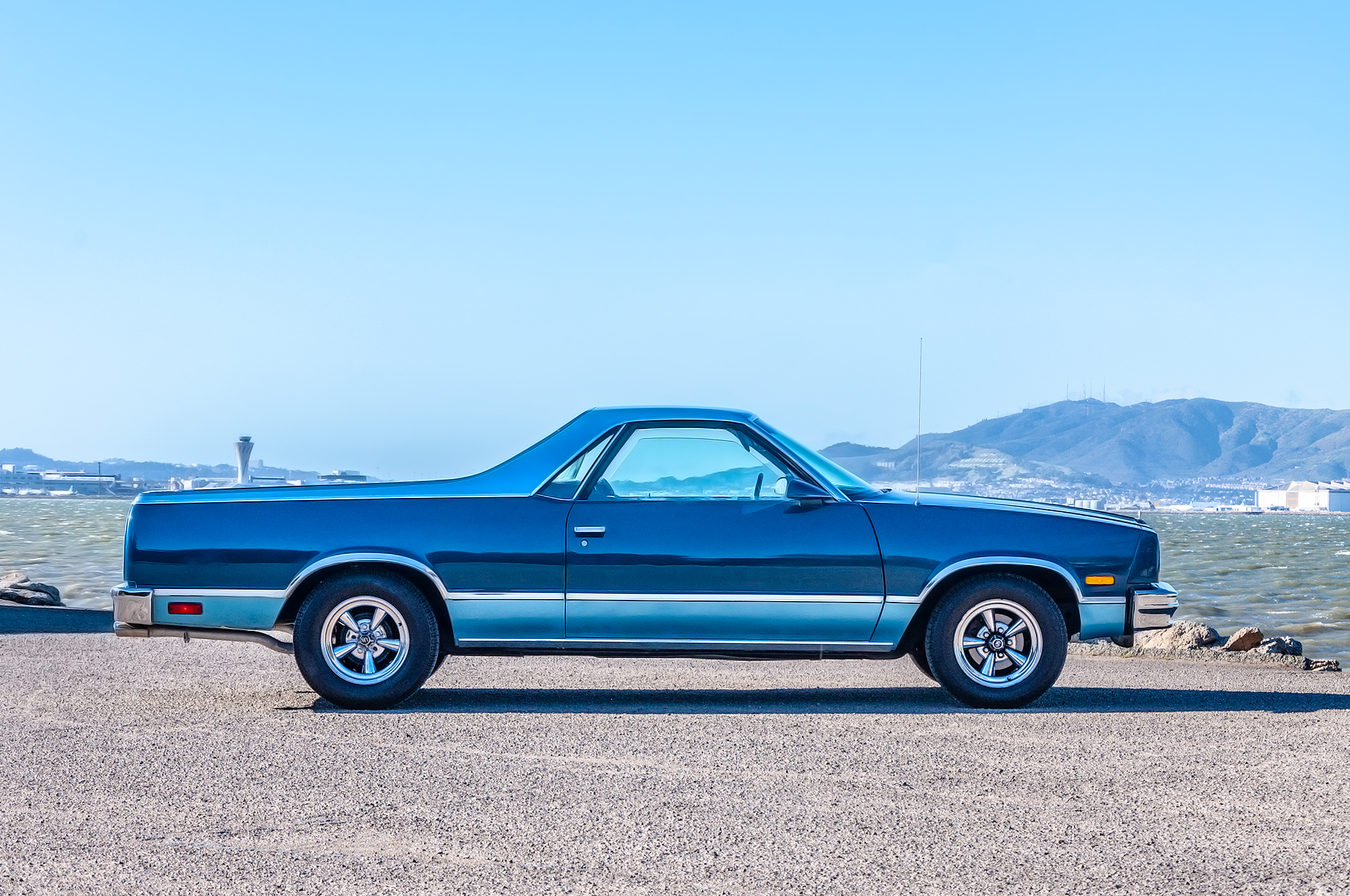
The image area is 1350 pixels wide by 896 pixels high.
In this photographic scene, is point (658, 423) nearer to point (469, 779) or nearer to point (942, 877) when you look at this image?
point (469, 779)

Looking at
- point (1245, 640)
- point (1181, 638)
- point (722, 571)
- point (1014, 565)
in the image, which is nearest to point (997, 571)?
point (1014, 565)

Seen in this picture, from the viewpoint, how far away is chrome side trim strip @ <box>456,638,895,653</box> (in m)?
7.63

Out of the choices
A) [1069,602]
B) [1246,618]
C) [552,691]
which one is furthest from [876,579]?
[1246,618]

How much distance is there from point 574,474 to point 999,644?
2546 mm

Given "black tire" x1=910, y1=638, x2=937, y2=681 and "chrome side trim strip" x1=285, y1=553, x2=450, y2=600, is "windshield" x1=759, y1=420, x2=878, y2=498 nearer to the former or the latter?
"black tire" x1=910, y1=638, x2=937, y2=681

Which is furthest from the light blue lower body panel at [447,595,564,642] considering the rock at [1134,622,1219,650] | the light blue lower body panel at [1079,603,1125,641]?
the rock at [1134,622,1219,650]

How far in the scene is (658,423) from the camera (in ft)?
26.1

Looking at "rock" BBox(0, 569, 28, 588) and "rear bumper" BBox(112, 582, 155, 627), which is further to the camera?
"rock" BBox(0, 569, 28, 588)

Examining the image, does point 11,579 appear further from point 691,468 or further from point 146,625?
point 691,468

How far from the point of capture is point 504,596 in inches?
301

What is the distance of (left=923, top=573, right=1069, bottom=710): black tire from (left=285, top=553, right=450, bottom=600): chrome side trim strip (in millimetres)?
2709

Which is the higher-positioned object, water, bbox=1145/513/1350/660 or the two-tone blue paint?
the two-tone blue paint

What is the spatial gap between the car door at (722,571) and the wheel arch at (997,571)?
303 millimetres

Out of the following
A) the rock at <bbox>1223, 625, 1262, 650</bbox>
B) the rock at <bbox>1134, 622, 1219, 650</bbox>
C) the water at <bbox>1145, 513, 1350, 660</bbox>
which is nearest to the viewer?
the rock at <bbox>1134, 622, 1219, 650</bbox>
